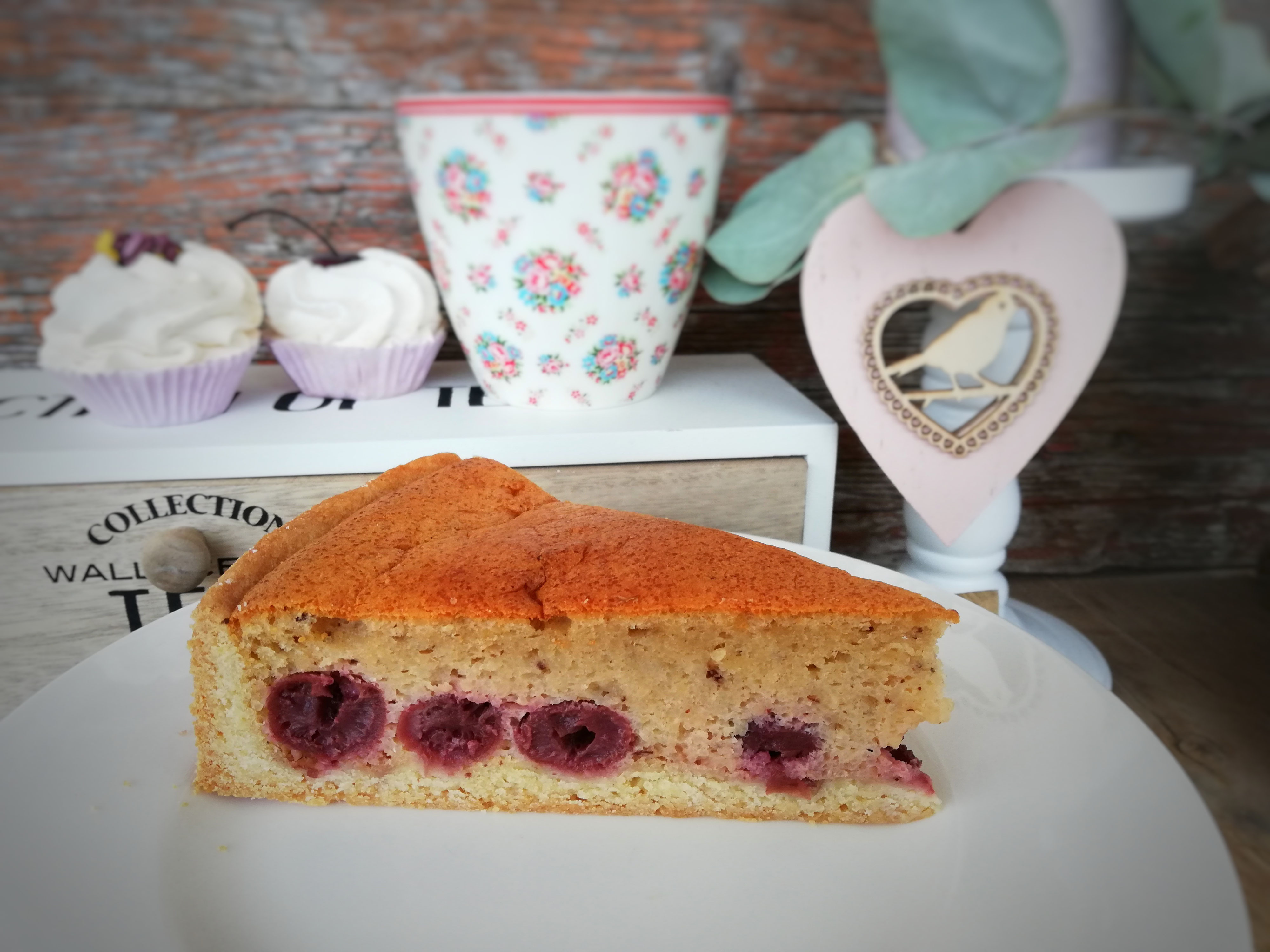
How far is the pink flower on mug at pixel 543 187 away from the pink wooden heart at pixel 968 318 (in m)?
0.21

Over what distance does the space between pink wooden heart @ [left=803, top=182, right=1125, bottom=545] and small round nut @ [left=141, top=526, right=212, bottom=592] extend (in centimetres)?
55

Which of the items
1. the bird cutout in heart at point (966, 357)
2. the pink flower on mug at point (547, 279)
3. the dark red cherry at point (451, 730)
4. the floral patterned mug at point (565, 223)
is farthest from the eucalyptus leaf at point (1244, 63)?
the dark red cherry at point (451, 730)

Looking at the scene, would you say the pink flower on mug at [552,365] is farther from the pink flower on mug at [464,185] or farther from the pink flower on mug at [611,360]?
the pink flower on mug at [464,185]

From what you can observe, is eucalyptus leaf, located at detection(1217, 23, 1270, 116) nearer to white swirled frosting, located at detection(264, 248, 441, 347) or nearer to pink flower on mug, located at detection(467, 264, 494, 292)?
pink flower on mug, located at detection(467, 264, 494, 292)

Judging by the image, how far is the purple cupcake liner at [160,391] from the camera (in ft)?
2.41

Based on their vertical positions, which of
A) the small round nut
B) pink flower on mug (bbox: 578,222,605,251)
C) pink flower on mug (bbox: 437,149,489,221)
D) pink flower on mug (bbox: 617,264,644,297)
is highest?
pink flower on mug (bbox: 437,149,489,221)

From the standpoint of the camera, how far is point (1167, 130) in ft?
1.61

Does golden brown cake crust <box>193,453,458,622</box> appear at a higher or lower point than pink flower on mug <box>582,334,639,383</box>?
lower

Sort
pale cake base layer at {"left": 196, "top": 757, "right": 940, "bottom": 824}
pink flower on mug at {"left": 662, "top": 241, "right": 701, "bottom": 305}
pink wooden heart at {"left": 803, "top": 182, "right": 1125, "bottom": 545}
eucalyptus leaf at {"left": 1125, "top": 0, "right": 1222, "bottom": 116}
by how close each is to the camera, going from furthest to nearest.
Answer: pink flower on mug at {"left": 662, "top": 241, "right": 701, "bottom": 305}, pale cake base layer at {"left": 196, "top": 757, "right": 940, "bottom": 824}, pink wooden heart at {"left": 803, "top": 182, "right": 1125, "bottom": 545}, eucalyptus leaf at {"left": 1125, "top": 0, "right": 1222, "bottom": 116}

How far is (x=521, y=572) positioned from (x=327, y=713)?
0.20 meters

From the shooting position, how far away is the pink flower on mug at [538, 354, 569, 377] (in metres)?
0.80

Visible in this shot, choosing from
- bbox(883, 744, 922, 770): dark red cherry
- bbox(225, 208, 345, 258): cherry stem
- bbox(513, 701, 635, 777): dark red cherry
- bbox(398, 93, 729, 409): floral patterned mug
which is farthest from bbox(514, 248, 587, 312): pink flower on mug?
bbox(883, 744, 922, 770): dark red cherry

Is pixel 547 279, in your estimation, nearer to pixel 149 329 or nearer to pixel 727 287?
pixel 727 287

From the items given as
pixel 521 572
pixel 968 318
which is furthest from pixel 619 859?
pixel 968 318
